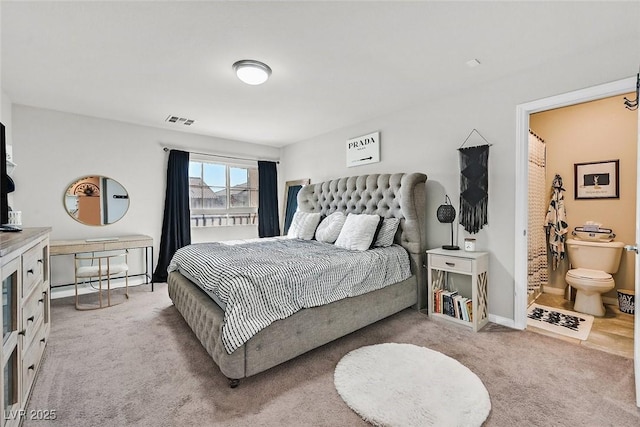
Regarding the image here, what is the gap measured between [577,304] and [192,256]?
4061 mm

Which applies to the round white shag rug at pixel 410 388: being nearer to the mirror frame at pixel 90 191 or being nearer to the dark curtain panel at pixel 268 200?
the dark curtain panel at pixel 268 200

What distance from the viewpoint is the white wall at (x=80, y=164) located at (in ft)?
11.5

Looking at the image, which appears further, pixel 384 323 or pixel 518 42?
pixel 384 323

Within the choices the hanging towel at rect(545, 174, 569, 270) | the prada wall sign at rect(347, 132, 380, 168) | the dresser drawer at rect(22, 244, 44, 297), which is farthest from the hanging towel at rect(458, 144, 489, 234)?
the dresser drawer at rect(22, 244, 44, 297)

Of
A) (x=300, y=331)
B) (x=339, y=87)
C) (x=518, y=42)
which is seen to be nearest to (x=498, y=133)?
(x=518, y=42)

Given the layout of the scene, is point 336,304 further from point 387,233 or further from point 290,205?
point 290,205

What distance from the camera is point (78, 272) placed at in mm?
3227

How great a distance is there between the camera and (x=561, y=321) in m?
2.81

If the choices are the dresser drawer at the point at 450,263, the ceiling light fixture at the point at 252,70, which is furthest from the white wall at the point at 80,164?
the dresser drawer at the point at 450,263

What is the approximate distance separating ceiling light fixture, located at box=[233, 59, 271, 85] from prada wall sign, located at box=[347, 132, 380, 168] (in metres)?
1.80

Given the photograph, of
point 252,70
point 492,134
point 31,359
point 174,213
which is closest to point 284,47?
point 252,70

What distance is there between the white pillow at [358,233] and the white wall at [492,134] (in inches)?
29.7

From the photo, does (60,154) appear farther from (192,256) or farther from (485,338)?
(485,338)

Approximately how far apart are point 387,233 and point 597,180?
263 cm
